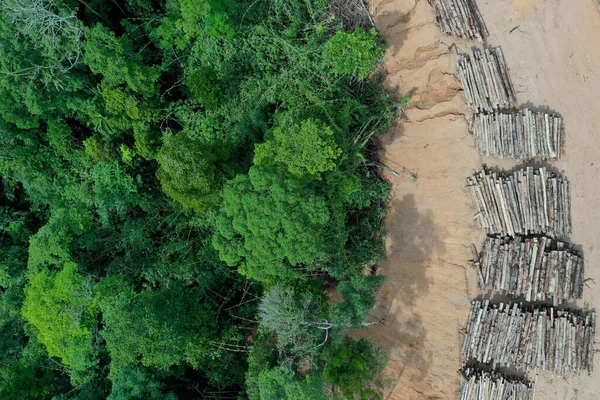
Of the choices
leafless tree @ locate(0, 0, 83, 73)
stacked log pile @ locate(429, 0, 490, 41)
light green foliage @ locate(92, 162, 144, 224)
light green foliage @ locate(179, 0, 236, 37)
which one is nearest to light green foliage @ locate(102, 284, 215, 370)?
light green foliage @ locate(92, 162, 144, 224)

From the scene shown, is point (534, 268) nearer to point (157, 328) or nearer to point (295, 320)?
point (295, 320)

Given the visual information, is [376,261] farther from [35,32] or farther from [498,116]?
[35,32]

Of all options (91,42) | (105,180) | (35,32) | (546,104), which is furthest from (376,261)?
(35,32)

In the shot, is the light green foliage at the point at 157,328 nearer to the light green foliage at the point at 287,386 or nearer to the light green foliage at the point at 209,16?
the light green foliage at the point at 287,386

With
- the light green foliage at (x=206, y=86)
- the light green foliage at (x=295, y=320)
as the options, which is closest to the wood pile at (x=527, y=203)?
the light green foliage at (x=295, y=320)

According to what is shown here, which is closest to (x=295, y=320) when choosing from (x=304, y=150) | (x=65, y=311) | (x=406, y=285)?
(x=406, y=285)

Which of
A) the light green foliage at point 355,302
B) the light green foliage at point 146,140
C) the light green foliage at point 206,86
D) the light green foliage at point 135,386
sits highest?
the light green foliage at point 206,86
